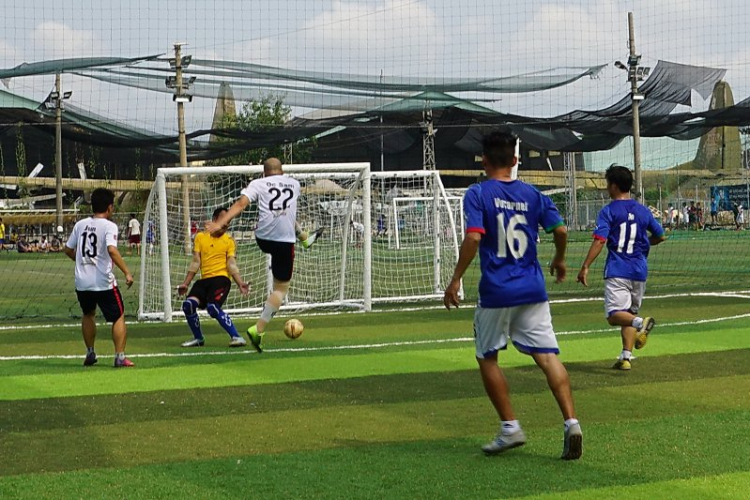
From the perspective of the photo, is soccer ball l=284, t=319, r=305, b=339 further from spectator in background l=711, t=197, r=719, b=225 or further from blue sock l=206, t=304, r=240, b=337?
spectator in background l=711, t=197, r=719, b=225

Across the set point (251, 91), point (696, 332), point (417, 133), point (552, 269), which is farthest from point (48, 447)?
point (417, 133)

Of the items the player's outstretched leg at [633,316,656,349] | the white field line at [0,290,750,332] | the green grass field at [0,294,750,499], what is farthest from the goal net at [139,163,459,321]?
the player's outstretched leg at [633,316,656,349]

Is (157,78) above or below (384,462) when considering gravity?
above

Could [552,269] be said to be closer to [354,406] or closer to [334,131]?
[354,406]

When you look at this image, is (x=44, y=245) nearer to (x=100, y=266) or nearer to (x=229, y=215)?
(x=100, y=266)

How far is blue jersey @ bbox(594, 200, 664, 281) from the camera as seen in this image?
10.5 metres

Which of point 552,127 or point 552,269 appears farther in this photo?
point 552,127

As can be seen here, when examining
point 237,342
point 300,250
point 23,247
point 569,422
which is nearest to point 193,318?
point 237,342

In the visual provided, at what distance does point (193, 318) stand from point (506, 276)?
6857mm

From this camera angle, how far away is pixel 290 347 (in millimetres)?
12688

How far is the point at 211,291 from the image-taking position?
1324 centimetres

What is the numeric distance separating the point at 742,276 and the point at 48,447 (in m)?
19.6

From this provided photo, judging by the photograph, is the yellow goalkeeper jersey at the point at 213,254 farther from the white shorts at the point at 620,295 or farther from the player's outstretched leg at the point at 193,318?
the white shorts at the point at 620,295

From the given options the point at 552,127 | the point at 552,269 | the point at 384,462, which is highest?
the point at 552,127
